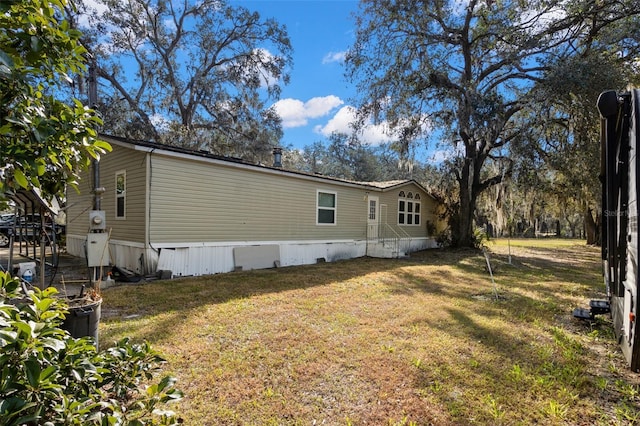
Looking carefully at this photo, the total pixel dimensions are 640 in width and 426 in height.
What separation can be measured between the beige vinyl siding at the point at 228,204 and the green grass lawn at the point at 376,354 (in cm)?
173

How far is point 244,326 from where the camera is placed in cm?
460

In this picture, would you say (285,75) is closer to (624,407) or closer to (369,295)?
(369,295)

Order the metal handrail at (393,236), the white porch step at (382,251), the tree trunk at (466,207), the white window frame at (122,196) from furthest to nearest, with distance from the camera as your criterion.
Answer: the tree trunk at (466,207)
the metal handrail at (393,236)
the white porch step at (382,251)
the white window frame at (122,196)

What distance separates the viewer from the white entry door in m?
14.3

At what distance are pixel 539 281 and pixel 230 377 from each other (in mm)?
8968

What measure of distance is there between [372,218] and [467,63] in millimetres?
8219

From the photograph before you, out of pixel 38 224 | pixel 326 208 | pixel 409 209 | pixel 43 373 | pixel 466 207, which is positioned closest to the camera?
pixel 43 373

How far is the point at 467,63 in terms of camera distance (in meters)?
14.6

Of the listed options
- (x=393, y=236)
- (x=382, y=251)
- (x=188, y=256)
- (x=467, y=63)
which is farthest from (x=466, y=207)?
(x=188, y=256)

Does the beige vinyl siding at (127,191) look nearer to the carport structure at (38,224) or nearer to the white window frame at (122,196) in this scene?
the white window frame at (122,196)

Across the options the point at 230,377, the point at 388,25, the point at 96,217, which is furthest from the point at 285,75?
the point at 230,377

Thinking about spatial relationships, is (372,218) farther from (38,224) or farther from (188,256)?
(38,224)

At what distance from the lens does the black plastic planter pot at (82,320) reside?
2918mm

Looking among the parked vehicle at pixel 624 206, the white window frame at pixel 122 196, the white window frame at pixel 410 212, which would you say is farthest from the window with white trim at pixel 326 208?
the parked vehicle at pixel 624 206
